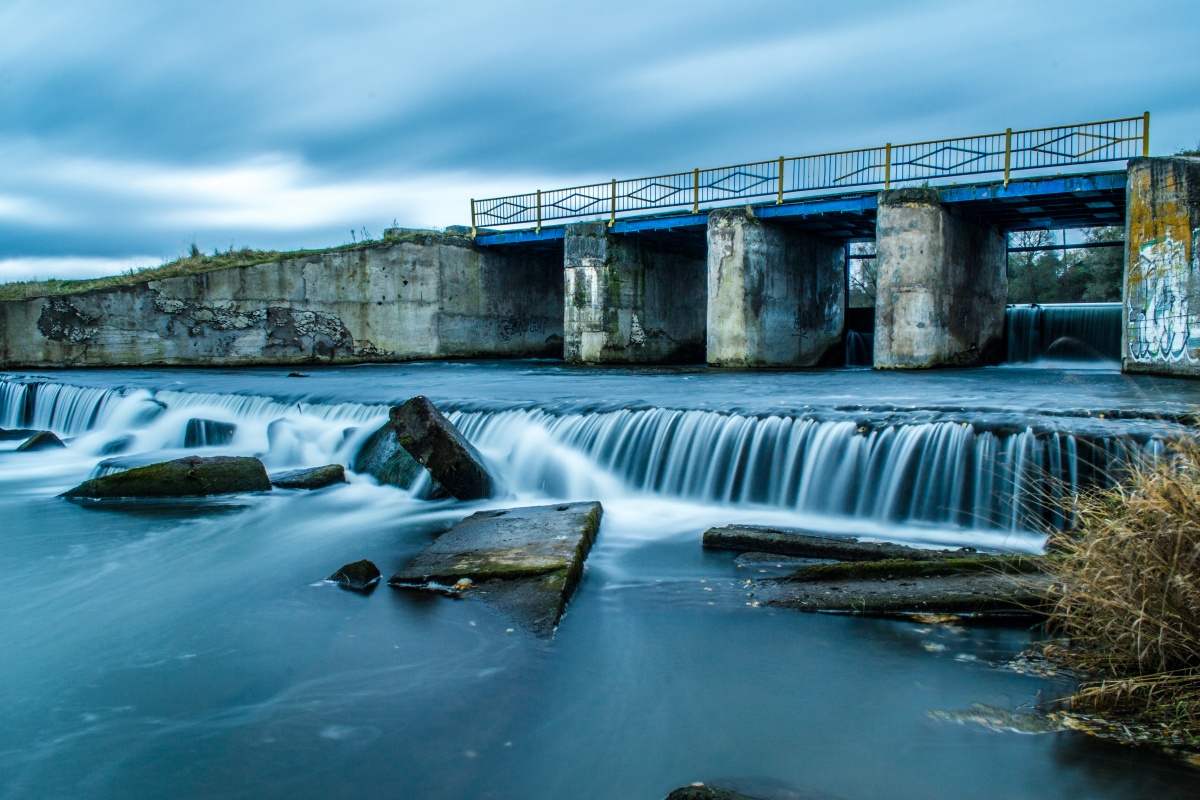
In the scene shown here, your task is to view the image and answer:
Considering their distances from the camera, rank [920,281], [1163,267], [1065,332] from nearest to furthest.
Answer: [1163,267], [920,281], [1065,332]

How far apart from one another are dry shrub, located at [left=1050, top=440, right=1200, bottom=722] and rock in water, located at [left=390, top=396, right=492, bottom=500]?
5.58 meters

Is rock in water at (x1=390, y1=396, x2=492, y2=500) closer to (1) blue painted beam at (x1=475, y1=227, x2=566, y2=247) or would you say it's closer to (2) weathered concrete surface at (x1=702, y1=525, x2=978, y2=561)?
(2) weathered concrete surface at (x1=702, y1=525, x2=978, y2=561)

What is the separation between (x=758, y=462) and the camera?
8039mm

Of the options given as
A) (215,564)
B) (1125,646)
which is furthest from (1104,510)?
(215,564)

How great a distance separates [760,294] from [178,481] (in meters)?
14.1

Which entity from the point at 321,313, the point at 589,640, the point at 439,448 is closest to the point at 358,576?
the point at 589,640

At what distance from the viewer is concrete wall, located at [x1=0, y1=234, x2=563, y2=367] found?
66.6ft

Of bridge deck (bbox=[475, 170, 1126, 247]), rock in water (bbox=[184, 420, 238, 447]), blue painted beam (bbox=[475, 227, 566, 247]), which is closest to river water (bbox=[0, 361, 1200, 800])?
rock in water (bbox=[184, 420, 238, 447])

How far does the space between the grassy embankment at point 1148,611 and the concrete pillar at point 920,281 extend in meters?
14.2

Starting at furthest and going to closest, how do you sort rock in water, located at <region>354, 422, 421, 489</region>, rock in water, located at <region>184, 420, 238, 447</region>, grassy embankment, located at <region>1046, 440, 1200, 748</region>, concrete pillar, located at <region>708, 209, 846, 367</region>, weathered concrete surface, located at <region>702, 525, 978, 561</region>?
concrete pillar, located at <region>708, 209, 846, 367</region>, rock in water, located at <region>184, 420, 238, 447</region>, rock in water, located at <region>354, 422, 421, 489</region>, weathered concrete surface, located at <region>702, 525, 978, 561</region>, grassy embankment, located at <region>1046, 440, 1200, 748</region>

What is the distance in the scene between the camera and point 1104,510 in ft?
12.0

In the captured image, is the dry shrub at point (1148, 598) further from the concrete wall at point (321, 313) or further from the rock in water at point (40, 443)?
the concrete wall at point (321, 313)

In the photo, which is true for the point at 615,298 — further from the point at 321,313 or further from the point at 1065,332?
the point at 1065,332

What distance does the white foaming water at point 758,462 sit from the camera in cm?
659
